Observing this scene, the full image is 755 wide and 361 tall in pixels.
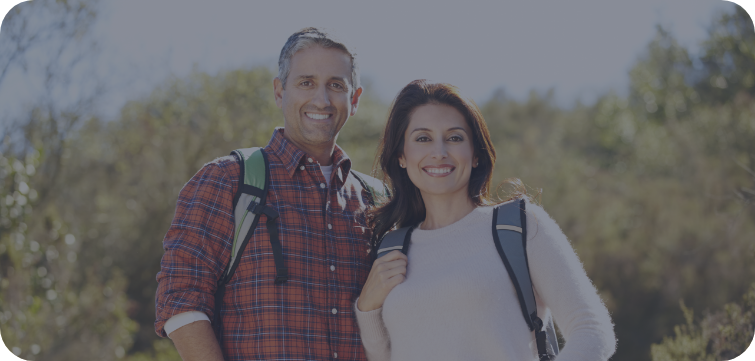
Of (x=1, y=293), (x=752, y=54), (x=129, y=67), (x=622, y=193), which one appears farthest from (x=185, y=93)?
(x=622, y=193)

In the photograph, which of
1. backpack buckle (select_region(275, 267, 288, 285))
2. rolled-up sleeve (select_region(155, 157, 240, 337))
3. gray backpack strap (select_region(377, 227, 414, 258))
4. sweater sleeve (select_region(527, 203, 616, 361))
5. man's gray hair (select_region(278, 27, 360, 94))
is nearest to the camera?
sweater sleeve (select_region(527, 203, 616, 361))

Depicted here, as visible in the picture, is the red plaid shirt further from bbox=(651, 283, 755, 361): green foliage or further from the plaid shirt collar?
bbox=(651, 283, 755, 361): green foliage

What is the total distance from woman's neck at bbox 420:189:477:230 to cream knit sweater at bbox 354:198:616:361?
0.17 m

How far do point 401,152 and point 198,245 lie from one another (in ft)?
3.37

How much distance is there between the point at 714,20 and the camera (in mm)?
9703

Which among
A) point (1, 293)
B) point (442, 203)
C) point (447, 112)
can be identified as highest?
point (447, 112)

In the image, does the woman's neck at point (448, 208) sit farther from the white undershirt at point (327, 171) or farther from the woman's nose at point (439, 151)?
the white undershirt at point (327, 171)

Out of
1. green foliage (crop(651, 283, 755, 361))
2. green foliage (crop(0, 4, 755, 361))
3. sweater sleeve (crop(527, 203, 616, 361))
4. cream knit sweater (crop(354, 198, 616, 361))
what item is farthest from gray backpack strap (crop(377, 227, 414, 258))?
green foliage (crop(0, 4, 755, 361))

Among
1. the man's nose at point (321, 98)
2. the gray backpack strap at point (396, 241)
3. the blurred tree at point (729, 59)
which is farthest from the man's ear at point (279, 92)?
the blurred tree at point (729, 59)

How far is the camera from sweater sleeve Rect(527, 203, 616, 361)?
1997 mm

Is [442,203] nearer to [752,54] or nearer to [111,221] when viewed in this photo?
[752,54]

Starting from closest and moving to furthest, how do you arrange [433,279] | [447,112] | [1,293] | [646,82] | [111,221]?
1. [433,279]
2. [447,112]
3. [1,293]
4. [111,221]
5. [646,82]

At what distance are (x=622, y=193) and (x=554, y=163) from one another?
179 centimetres

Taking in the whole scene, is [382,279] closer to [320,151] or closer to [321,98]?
[320,151]
